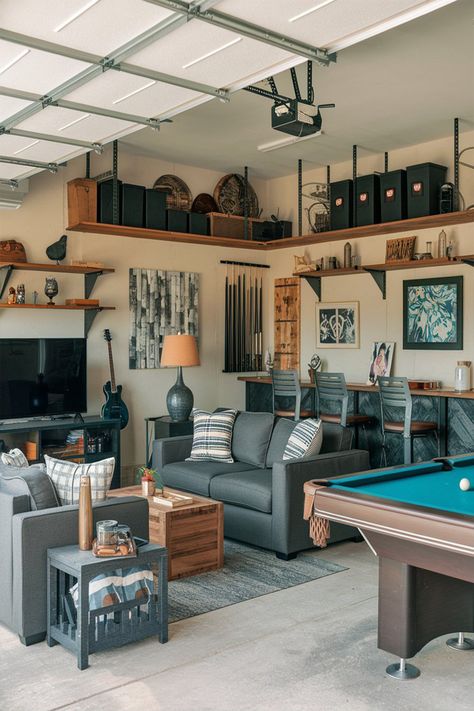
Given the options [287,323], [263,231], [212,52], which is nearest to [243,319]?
[287,323]

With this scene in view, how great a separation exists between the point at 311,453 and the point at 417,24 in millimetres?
2906

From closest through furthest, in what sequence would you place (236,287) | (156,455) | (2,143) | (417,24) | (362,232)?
1. (417,24)
2. (2,143)
3. (156,455)
4. (362,232)
5. (236,287)

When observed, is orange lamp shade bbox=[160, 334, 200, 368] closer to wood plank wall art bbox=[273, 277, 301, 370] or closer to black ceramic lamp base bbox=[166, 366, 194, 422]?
black ceramic lamp base bbox=[166, 366, 194, 422]

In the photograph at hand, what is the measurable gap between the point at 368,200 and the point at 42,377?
3.71m

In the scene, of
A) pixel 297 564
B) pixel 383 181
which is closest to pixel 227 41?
pixel 297 564

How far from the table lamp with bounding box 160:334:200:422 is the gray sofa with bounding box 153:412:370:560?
1.23 m

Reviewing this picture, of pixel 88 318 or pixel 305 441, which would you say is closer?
pixel 305 441

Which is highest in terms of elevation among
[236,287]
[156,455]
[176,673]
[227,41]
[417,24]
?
[417,24]

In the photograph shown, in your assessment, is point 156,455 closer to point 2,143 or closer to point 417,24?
point 2,143

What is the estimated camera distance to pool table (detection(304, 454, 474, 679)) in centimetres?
282

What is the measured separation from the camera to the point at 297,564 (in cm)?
488

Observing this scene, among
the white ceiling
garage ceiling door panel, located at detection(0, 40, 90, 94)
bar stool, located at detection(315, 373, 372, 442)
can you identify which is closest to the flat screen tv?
the white ceiling

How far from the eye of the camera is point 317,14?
10.1 ft

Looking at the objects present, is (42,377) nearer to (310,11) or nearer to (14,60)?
(14,60)
